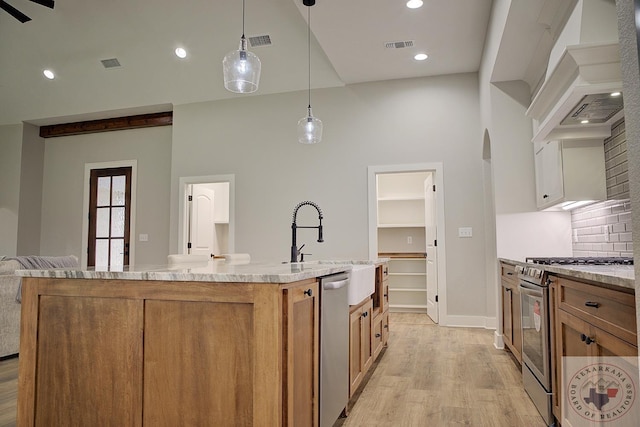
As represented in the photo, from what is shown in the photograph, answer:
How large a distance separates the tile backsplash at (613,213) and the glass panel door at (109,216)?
6.51 m

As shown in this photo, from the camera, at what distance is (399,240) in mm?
7035

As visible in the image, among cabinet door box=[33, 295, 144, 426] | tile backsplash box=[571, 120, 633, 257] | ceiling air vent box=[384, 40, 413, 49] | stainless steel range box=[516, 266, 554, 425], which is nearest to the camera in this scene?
cabinet door box=[33, 295, 144, 426]

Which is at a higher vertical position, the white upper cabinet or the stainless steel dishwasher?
the white upper cabinet

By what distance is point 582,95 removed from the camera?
229cm

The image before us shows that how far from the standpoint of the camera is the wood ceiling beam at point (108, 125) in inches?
277

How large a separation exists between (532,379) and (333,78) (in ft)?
14.3

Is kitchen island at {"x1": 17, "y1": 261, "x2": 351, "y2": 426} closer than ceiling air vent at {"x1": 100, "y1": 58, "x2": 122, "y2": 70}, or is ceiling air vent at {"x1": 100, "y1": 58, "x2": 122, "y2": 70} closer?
kitchen island at {"x1": 17, "y1": 261, "x2": 351, "y2": 426}

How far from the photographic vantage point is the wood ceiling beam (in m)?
7.03

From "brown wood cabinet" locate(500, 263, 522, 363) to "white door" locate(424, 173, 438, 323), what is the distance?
1.55 m

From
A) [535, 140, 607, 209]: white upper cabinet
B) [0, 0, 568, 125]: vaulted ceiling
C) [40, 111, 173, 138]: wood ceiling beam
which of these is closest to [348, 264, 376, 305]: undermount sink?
[535, 140, 607, 209]: white upper cabinet

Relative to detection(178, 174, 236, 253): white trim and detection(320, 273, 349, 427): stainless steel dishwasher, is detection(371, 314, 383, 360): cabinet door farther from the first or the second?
detection(178, 174, 236, 253): white trim

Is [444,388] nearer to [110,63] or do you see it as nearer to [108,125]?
[110,63]

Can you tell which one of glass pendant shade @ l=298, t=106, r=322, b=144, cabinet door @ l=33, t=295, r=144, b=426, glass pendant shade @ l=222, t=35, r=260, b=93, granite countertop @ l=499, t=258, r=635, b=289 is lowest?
cabinet door @ l=33, t=295, r=144, b=426

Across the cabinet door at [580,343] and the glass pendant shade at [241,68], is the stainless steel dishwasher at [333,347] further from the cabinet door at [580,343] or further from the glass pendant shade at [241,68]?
the glass pendant shade at [241,68]
